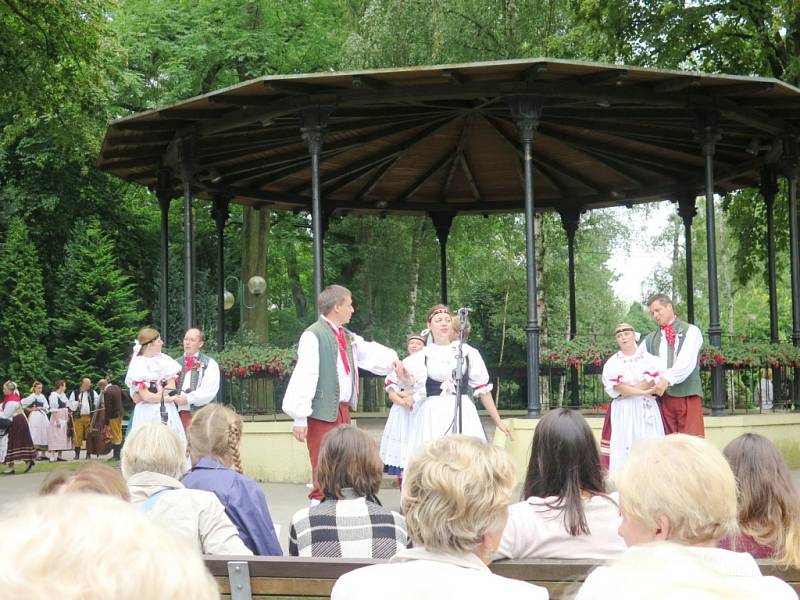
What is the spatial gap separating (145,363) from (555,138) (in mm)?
7583

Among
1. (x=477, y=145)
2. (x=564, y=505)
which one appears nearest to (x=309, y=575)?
(x=564, y=505)

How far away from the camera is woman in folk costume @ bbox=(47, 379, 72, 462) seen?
23.5 m

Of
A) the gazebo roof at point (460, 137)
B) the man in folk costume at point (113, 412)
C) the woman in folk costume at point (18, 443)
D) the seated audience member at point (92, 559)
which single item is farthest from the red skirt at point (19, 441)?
the seated audience member at point (92, 559)

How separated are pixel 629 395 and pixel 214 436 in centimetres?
636

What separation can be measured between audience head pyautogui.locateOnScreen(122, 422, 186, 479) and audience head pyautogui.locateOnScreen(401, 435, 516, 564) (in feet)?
5.92

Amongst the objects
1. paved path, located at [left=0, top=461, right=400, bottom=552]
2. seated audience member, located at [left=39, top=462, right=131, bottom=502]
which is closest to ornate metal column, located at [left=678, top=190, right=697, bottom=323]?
paved path, located at [left=0, top=461, right=400, bottom=552]

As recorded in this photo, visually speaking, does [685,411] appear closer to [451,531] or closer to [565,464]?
[565,464]

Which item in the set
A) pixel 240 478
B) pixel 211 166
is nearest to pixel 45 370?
pixel 211 166

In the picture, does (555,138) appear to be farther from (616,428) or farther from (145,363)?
(145,363)

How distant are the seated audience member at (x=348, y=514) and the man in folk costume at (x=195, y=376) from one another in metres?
6.84

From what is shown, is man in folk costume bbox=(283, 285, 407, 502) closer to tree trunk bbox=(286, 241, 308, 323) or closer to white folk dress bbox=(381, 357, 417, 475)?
white folk dress bbox=(381, 357, 417, 475)

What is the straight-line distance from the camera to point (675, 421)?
35.9ft

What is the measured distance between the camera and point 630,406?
34.9 feet

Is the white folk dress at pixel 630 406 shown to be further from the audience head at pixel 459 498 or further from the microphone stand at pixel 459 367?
the audience head at pixel 459 498
